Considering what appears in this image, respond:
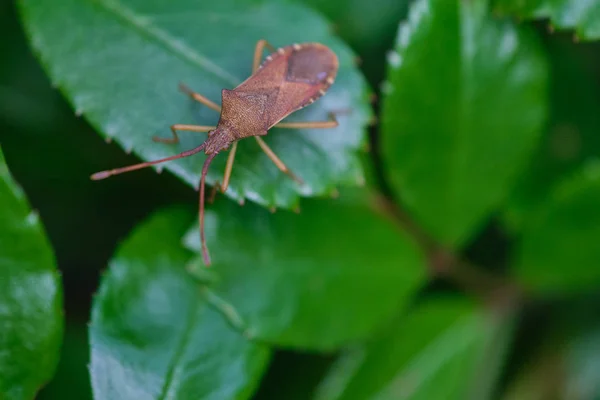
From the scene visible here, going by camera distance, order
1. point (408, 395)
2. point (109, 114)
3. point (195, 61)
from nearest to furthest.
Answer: point (109, 114) → point (195, 61) → point (408, 395)

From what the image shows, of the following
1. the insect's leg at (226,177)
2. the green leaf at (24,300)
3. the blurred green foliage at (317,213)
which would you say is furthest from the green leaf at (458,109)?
the green leaf at (24,300)

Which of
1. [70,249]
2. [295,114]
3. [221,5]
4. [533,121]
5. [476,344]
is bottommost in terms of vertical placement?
[70,249]

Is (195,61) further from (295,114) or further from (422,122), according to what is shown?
(422,122)

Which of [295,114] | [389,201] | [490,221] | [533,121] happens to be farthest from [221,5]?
[490,221]

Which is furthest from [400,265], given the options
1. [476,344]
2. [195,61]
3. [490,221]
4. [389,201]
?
[195,61]

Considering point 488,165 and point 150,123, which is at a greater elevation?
point 488,165

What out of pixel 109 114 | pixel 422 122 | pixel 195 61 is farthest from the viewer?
pixel 422 122

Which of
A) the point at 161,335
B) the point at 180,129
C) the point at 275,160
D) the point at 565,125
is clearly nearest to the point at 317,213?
the point at 275,160

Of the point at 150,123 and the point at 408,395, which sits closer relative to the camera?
the point at 150,123
